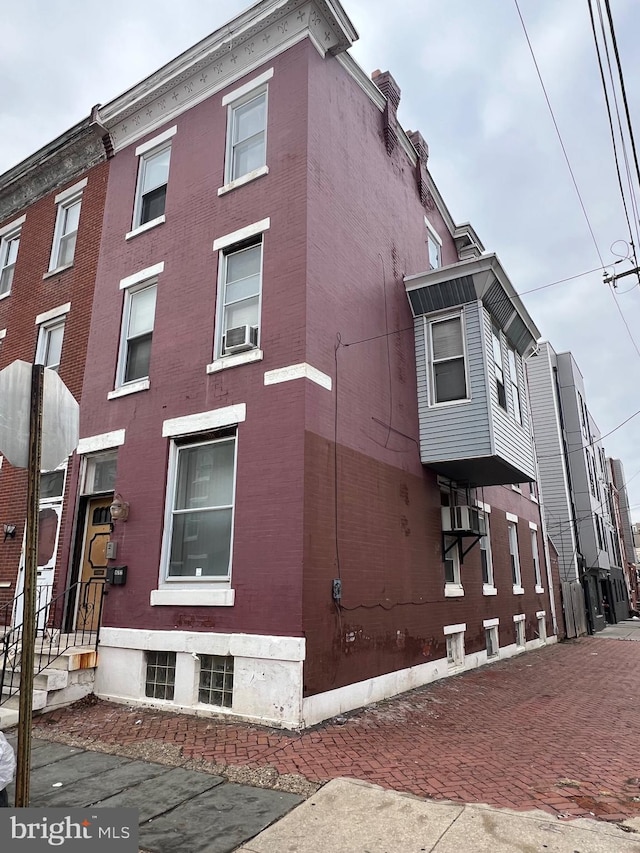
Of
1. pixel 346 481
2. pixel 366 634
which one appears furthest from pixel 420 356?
pixel 366 634

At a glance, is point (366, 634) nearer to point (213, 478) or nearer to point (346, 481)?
point (346, 481)

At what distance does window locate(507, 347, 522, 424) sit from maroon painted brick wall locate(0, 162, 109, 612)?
8.93 m

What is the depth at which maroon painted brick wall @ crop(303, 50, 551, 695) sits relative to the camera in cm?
801

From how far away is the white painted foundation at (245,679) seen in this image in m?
7.00

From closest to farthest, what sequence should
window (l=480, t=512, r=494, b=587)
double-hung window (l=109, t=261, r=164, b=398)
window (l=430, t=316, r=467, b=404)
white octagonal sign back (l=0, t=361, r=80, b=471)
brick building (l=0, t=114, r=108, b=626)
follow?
white octagonal sign back (l=0, t=361, r=80, b=471) < double-hung window (l=109, t=261, r=164, b=398) < brick building (l=0, t=114, r=108, b=626) < window (l=430, t=316, r=467, b=404) < window (l=480, t=512, r=494, b=587)

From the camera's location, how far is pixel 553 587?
1942cm

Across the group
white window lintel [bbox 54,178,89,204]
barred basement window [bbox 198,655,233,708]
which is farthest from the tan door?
white window lintel [bbox 54,178,89,204]

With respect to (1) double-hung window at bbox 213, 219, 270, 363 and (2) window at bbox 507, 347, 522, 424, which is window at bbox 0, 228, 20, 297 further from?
(2) window at bbox 507, 347, 522, 424

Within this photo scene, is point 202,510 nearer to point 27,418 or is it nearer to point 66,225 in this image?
point 27,418

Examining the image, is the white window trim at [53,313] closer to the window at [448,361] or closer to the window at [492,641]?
the window at [448,361]

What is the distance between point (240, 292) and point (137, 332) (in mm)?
2433

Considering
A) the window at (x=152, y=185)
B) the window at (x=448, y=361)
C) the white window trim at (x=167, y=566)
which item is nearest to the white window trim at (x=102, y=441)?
the white window trim at (x=167, y=566)

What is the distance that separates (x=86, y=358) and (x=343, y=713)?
8.03m

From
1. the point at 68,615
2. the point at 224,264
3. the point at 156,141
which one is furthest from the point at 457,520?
the point at 156,141
